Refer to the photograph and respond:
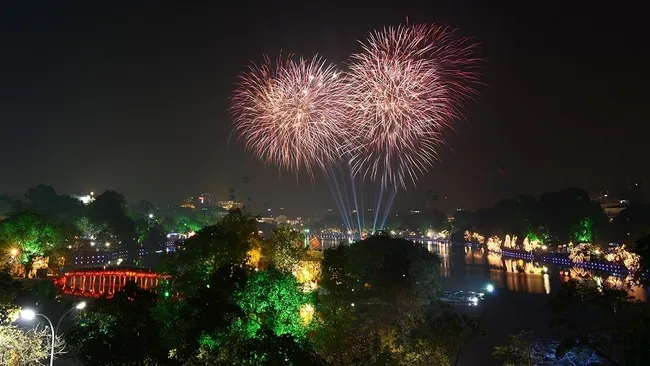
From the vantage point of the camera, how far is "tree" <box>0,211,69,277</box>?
1806 inches

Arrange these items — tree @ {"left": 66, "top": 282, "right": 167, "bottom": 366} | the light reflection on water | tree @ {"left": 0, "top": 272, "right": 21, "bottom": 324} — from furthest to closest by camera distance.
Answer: the light reflection on water → tree @ {"left": 0, "top": 272, "right": 21, "bottom": 324} → tree @ {"left": 66, "top": 282, "right": 167, "bottom": 366}

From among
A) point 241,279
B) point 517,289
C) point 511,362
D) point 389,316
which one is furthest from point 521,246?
point 241,279

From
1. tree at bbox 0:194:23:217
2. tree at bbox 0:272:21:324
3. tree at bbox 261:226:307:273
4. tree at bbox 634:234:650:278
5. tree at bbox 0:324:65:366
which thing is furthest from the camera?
tree at bbox 0:194:23:217

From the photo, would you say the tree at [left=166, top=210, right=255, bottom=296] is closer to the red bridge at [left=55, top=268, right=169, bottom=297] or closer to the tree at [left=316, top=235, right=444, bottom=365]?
the tree at [left=316, top=235, right=444, bottom=365]

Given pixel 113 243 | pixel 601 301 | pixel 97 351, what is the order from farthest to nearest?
pixel 113 243 → pixel 601 301 → pixel 97 351

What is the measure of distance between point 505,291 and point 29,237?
176ft

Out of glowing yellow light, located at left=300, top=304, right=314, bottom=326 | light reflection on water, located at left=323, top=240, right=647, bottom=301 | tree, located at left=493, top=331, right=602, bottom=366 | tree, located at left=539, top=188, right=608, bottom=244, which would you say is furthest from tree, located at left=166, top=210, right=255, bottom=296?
tree, located at left=539, top=188, right=608, bottom=244

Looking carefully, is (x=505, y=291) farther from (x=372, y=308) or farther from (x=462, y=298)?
(x=372, y=308)

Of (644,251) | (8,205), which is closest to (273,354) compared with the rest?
(644,251)

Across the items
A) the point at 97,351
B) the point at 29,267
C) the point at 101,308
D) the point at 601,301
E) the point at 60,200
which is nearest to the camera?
the point at 97,351

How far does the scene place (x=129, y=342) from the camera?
31.4 ft

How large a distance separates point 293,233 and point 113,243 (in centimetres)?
6987

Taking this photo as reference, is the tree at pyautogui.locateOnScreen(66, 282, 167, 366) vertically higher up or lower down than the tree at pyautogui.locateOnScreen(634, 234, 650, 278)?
lower down

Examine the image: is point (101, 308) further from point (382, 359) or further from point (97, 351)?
point (382, 359)
